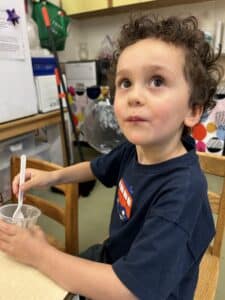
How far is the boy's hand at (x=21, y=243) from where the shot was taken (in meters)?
0.45

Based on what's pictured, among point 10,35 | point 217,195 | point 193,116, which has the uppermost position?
point 10,35

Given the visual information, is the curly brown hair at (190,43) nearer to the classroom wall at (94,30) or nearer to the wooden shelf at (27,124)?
the wooden shelf at (27,124)

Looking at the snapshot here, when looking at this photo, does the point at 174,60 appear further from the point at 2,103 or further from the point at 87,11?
the point at 87,11

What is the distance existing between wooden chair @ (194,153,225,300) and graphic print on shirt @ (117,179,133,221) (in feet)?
0.95

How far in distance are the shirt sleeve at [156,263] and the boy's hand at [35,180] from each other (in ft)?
1.17

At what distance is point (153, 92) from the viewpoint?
456 millimetres

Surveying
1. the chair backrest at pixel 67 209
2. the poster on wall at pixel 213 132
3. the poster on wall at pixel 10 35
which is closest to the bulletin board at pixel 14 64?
the poster on wall at pixel 10 35

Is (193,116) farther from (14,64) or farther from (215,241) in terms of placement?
(14,64)

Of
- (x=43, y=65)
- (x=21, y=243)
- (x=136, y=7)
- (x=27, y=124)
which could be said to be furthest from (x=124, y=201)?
(x=136, y=7)

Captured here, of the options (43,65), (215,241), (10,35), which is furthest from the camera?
(43,65)

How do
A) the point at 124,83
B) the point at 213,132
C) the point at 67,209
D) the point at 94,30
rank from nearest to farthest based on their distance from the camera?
the point at 124,83, the point at 67,209, the point at 213,132, the point at 94,30

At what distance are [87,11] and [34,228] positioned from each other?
2.35 metres

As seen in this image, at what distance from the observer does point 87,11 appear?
2.33 m

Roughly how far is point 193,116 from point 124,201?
0.81 feet
